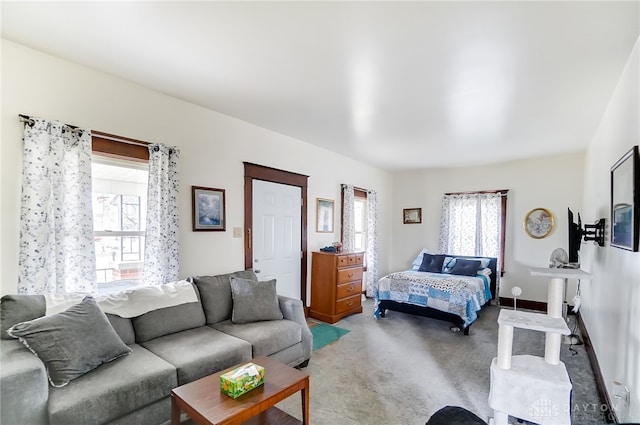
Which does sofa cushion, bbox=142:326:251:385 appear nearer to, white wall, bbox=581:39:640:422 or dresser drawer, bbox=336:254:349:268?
dresser drawer, bbox=336:254:349:268

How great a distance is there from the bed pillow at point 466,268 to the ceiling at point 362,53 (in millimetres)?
2437

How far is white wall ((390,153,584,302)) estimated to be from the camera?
5.09m

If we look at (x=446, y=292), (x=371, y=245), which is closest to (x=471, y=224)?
(x=371, y=245)

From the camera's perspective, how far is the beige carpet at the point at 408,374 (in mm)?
2326

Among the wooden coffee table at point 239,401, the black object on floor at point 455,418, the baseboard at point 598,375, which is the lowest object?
the baseboard at point 598,375

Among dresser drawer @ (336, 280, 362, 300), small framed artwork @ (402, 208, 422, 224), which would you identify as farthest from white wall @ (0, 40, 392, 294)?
small framed artwork @ (402, 208, 422, 224)

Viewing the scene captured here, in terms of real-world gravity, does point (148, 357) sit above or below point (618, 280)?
below

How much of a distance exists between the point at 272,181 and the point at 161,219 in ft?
4.99

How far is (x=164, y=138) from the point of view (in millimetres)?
2969

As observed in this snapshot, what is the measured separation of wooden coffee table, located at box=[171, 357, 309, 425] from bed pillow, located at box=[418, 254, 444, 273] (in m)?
4.08

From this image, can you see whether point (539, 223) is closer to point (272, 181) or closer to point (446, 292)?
point (446, 292)

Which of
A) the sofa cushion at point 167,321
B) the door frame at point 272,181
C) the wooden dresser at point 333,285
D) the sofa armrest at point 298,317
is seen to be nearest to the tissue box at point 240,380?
the sofa cushion at point 167,321

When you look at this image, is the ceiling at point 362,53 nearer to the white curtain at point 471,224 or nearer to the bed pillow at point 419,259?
the white curtain at point 471,224

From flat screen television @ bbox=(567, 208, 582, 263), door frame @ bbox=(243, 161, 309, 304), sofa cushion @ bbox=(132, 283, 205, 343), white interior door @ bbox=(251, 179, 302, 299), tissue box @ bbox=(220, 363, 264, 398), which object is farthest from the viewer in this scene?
white interior door @ bbox=(251, 179, 302, 299)
